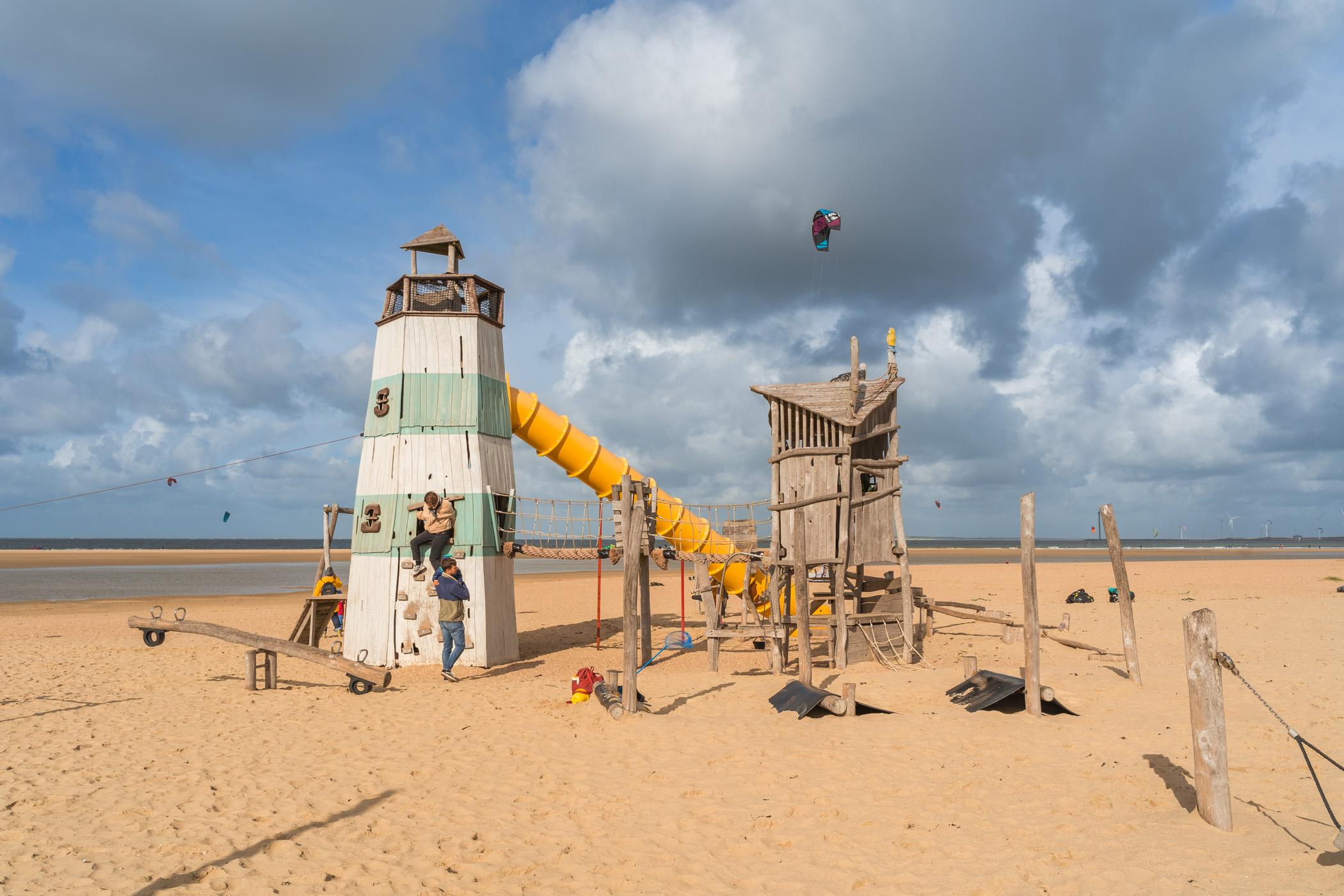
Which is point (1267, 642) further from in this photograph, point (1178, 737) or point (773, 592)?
point (773, 592)

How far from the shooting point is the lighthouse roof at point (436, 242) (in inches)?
642

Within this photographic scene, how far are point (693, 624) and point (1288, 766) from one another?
55.3ft

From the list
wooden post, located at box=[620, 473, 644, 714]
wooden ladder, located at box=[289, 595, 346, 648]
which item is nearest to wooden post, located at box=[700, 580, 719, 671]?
wooden post, located at box=[620, 473, 644, 714]

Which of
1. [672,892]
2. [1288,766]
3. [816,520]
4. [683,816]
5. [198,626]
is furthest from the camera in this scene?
[816,520]

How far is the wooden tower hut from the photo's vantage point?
48.9ft

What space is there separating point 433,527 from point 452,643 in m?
2.35

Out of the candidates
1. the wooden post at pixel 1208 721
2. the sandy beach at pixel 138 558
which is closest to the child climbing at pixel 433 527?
the wooden post at pixel 1208 721

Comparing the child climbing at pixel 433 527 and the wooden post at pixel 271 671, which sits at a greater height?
the child climbing at pixel 433 527

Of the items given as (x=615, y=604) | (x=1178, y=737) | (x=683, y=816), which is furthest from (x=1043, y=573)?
(x=683, y=816)

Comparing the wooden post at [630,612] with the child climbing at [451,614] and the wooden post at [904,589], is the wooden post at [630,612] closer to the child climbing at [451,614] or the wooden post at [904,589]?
the child climbing at [451,614]

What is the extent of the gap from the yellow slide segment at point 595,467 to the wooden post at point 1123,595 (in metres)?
7.31

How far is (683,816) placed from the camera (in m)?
7.57

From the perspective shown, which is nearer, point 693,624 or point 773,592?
point 773,592

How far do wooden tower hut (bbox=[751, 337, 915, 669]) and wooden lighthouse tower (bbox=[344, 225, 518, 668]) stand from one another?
5914 millimetres
